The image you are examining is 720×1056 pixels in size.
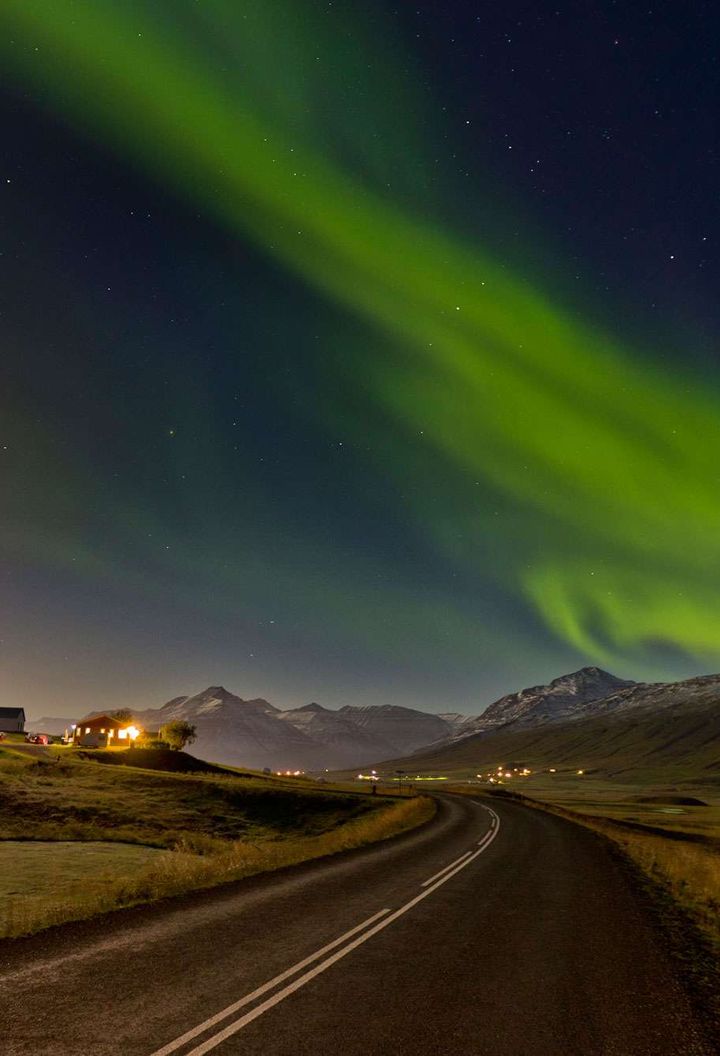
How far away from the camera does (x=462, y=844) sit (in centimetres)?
2572

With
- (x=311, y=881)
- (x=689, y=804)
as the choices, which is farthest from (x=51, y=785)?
(x=689, y=804)

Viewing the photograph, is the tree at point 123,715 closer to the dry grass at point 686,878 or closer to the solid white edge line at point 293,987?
the dry grass at point 686,878

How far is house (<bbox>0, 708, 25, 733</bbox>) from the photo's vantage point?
418ft

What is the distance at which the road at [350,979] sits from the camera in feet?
21.1

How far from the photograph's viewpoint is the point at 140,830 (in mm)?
36875

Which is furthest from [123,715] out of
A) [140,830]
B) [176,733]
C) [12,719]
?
[140,830]

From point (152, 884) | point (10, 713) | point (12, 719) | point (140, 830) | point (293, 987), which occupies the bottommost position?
point (140, 830)

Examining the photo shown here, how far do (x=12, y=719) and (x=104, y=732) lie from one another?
124 feet

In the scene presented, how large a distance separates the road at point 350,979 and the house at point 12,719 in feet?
434

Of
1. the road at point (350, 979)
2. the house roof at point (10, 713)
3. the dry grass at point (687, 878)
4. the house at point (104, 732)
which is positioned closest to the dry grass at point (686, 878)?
the dry grass at point (687, 878)

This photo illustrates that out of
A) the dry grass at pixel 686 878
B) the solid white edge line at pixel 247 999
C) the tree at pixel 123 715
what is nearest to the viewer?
the solid white edge line at pixel 247 999

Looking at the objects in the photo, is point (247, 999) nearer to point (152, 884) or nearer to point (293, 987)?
point (293, 987)

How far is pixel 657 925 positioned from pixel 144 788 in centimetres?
4358

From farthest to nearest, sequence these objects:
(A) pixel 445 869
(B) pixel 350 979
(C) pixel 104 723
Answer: (C) pixel 104 723 < (A) pixel 445 869 < (B) pixel 350 979
